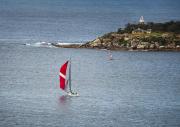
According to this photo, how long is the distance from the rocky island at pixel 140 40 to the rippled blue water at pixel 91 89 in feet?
10.7

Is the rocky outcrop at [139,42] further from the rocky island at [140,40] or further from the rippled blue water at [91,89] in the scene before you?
the rippled blue water at [91,89]

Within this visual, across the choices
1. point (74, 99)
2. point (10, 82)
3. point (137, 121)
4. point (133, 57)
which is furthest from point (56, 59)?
point (137, 121)

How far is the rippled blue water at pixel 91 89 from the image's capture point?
3780 inches

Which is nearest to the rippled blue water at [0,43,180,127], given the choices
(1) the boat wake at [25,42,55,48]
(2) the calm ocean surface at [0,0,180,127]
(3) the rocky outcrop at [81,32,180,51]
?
(2) the calm ocean surface at [0,0,180,127]

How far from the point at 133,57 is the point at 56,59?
10.9 m

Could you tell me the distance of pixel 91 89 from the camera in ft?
373

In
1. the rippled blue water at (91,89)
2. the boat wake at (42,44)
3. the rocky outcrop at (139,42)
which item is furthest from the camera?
the boat wake at (42,44)

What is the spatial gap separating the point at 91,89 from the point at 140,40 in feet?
134

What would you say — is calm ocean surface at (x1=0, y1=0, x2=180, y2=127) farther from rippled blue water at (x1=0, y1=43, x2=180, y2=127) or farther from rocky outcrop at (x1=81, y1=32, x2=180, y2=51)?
rocky outcrop at (x1=81, y1=32, x2=180, y2=51)

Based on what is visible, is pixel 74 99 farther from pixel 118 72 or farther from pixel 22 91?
pixel 118 72

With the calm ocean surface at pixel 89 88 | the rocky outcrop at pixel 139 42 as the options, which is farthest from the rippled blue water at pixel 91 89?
the rocky outcrop at pixel 139 42

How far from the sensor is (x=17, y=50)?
15562 centimetres

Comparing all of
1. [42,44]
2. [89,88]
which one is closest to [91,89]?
[89,88]

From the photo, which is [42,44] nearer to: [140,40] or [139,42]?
[139,42]
